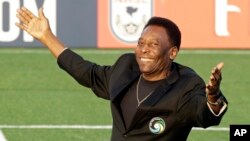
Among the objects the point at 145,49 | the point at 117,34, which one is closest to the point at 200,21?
the point at 117,34

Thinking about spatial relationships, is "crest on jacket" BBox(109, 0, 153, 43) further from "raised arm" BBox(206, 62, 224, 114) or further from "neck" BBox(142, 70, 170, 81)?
"raised arm" BBox(206, 62, 224, 114)

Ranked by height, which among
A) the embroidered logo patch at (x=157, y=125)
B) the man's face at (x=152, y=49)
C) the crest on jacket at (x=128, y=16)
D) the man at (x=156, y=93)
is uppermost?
the man's face at (x=152, y=49)

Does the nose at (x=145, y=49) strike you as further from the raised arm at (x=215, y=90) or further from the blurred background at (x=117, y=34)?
the blurred background at (x=117, y=34)

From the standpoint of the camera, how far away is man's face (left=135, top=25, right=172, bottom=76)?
563 centimetres

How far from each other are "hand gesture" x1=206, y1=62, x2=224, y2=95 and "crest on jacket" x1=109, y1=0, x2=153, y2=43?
13.0m

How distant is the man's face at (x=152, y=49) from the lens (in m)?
5.63

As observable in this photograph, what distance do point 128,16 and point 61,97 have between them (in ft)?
18.1

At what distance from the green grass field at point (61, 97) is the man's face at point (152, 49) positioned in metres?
4.45

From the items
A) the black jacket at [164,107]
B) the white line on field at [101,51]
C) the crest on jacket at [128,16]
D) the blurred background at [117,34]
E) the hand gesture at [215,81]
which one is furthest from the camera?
the crest on jacket at [128,16]

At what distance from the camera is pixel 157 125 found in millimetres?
5652

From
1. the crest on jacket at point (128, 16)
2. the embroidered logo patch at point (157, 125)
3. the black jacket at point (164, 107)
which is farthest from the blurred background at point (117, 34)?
the embroidered logo patch at point (157, 125)

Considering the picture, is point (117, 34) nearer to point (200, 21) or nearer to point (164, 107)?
point (200, 21)

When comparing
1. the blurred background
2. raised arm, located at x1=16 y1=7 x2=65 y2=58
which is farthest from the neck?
the blurred background

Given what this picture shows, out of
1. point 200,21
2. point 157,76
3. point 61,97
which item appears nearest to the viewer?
point 157,76
